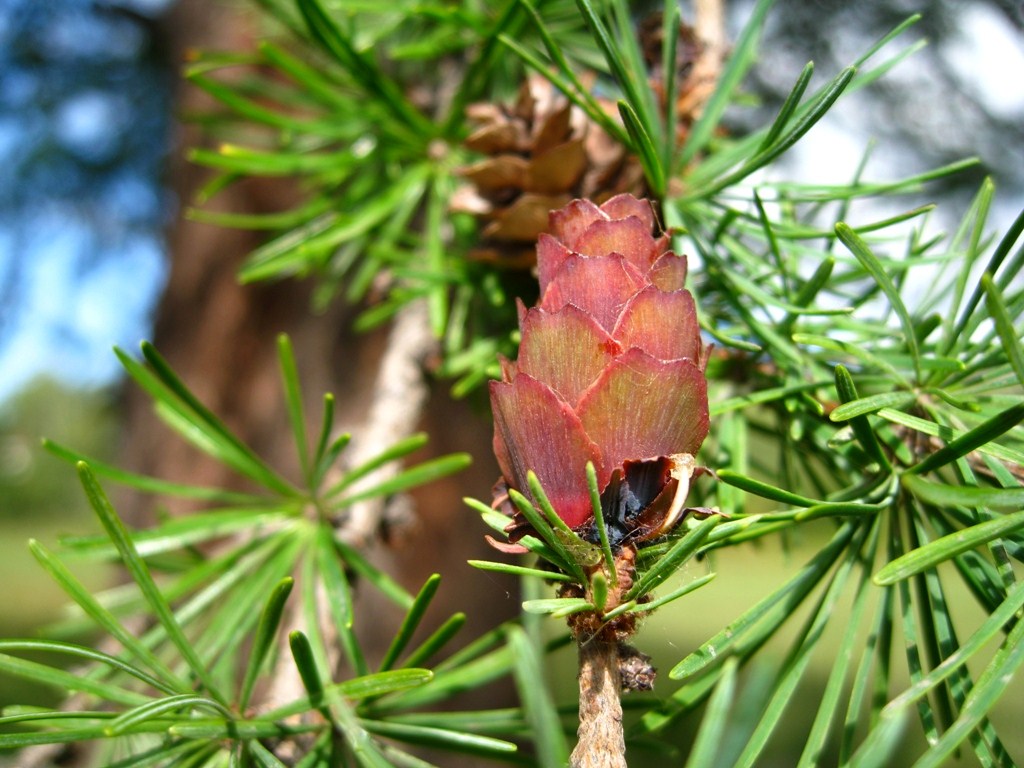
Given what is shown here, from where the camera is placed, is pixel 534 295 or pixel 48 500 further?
pixel 48 500

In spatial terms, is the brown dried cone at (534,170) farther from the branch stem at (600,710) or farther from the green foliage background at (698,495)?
the branch stem at (600,710)

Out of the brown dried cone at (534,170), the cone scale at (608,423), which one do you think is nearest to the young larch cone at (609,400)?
the cone scale at (608,423)

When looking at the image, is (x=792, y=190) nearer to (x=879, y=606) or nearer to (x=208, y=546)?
(x=879, y=606)

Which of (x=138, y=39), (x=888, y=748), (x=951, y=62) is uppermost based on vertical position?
(x=138, y=39)

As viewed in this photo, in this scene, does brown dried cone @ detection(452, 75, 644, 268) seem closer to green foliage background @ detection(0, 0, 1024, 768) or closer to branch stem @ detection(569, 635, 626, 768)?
green foliage background @ detection(0, 0, 1024, 768)

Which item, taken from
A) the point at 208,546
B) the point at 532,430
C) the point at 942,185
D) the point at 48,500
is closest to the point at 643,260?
the point at 532,430

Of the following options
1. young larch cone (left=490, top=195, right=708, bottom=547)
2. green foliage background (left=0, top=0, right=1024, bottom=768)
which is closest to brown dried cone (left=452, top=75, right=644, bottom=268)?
A: green foliage background (left=0, top=0, right=1024, bottom=768)
